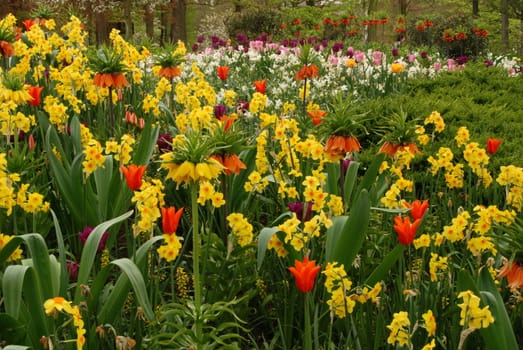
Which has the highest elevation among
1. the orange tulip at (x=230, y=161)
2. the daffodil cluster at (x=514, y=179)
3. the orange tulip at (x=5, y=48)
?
the orange tulip at (x=5, y=48)

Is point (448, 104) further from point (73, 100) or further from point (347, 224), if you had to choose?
point (347, 224)

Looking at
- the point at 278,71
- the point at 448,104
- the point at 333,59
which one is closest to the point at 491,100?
the point at 448,104

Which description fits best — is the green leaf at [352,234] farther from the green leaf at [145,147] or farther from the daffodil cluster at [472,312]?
the green leaf at [145,147]

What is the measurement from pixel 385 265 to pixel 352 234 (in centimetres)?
15

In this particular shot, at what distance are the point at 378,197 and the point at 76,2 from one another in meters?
20.5

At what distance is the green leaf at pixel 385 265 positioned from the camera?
7.48 feet

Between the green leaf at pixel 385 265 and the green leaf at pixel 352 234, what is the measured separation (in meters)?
0.09

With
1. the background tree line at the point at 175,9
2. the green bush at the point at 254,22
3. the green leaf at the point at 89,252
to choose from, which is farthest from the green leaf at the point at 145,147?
the green bush at the point at 254,22

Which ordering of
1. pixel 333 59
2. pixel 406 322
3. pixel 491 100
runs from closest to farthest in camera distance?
pixel 406 322 → pixel 491 100 → pixel 333 59

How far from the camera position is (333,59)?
25.8 ft

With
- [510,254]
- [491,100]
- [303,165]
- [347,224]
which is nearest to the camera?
[510,254]

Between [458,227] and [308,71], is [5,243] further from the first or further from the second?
[308,71]

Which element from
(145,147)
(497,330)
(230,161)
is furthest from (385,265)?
(145,147)

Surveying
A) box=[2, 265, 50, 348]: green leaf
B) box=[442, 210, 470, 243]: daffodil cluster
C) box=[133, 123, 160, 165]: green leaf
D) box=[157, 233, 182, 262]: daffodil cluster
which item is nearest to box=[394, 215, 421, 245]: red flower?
box=[442, 210, 470, 243]: daffodil cluster
